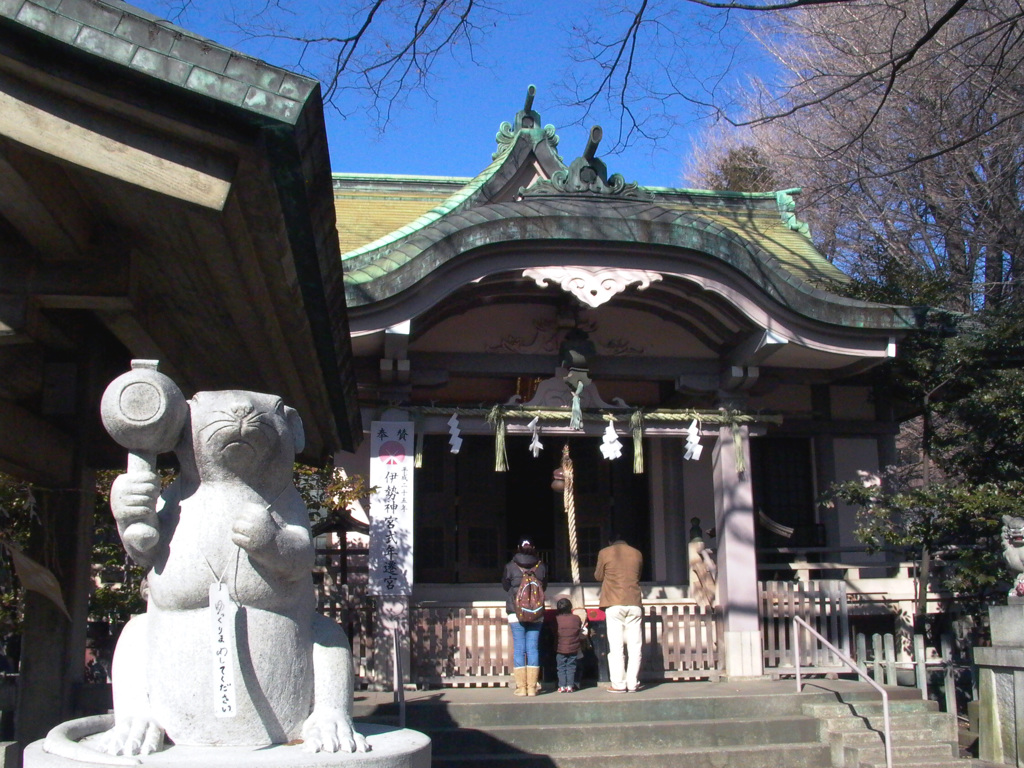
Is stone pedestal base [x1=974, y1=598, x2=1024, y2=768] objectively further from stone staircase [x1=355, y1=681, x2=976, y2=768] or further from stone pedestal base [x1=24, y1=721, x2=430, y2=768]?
stone pedestal base [x1=24, y1=721, x2=430, y2=768]

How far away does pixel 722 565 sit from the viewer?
948 cm

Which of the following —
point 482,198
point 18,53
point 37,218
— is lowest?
point 37,218

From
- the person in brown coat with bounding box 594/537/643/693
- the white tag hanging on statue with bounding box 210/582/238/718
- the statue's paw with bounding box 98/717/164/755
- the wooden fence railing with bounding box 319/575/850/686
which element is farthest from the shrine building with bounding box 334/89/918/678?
the statue's paw with bounding box 98/717/164/755

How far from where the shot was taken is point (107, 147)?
314 centimetres

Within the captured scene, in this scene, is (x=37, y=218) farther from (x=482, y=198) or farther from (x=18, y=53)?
(x=482, y=198)

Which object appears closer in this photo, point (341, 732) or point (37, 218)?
point (341, 732)

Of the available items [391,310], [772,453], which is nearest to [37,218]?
[391,310]

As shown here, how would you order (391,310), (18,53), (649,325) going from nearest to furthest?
1. (18,53)
2. (391,310)
3. (649,325)

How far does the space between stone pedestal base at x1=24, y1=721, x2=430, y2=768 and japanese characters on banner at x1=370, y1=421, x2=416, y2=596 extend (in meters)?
5.68

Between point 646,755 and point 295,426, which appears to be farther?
point 646,755

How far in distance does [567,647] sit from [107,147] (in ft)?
21.6

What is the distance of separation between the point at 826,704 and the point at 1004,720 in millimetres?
1479

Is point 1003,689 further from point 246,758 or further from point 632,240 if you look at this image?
point 246,758

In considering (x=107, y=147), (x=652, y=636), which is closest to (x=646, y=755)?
(x=652, y=636)
